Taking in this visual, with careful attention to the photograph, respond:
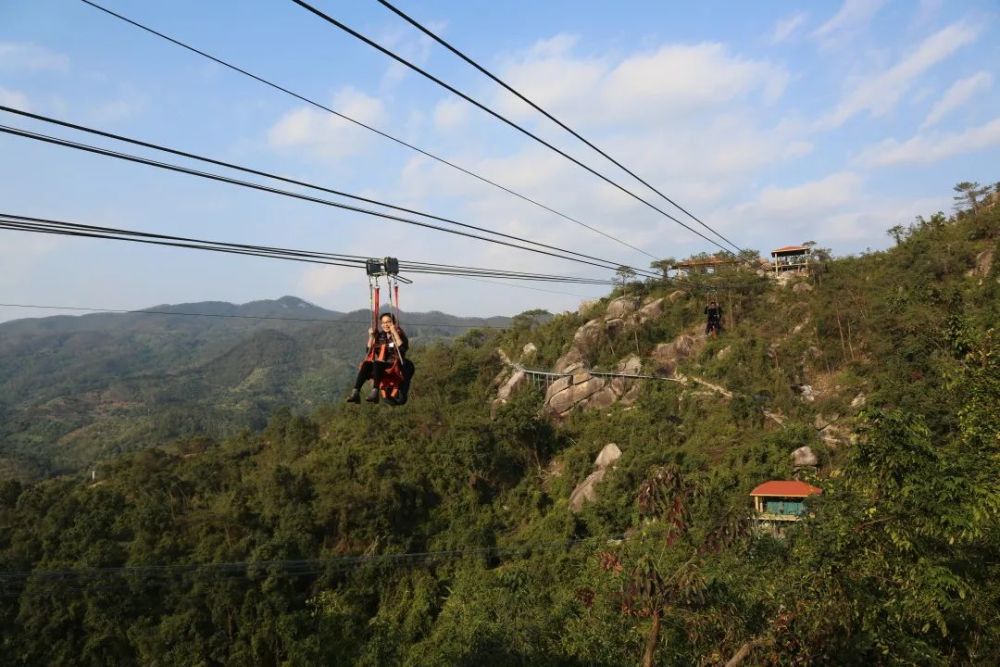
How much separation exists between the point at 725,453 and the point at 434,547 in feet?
37.3

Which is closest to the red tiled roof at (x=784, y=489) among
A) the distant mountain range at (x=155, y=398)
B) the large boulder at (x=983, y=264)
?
the large boulder at (x=983, y=264)

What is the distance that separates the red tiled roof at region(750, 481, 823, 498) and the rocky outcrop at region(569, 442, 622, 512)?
6342 millimetres

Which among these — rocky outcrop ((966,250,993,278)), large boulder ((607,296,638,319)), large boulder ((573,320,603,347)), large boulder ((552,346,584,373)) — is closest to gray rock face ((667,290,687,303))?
large boulder ((607,296,638,319))

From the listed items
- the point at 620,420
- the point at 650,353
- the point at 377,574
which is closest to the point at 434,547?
the point at 377,574

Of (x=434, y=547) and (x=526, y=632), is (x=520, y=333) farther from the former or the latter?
(x=526, y=632)

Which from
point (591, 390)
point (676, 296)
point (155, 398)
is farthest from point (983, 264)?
point (155, 398)

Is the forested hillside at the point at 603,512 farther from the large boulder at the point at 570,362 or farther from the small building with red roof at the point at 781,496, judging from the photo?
the small building with red roof at the point at 781,496

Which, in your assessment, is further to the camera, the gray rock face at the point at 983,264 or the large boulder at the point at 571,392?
the large boulder at the point at 571,392

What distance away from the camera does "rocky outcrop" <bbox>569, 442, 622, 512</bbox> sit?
23.1m

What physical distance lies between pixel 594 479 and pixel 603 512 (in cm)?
228

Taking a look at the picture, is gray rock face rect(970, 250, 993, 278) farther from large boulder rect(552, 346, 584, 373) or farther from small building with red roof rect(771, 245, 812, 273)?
large boulder rect(552, 346, 584, 373)

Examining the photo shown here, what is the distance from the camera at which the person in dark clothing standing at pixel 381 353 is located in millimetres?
7488

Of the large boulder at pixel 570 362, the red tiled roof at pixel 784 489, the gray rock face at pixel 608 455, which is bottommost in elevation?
the gray rock face at pixel 608 455

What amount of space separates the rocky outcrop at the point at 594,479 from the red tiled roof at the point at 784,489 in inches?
250
